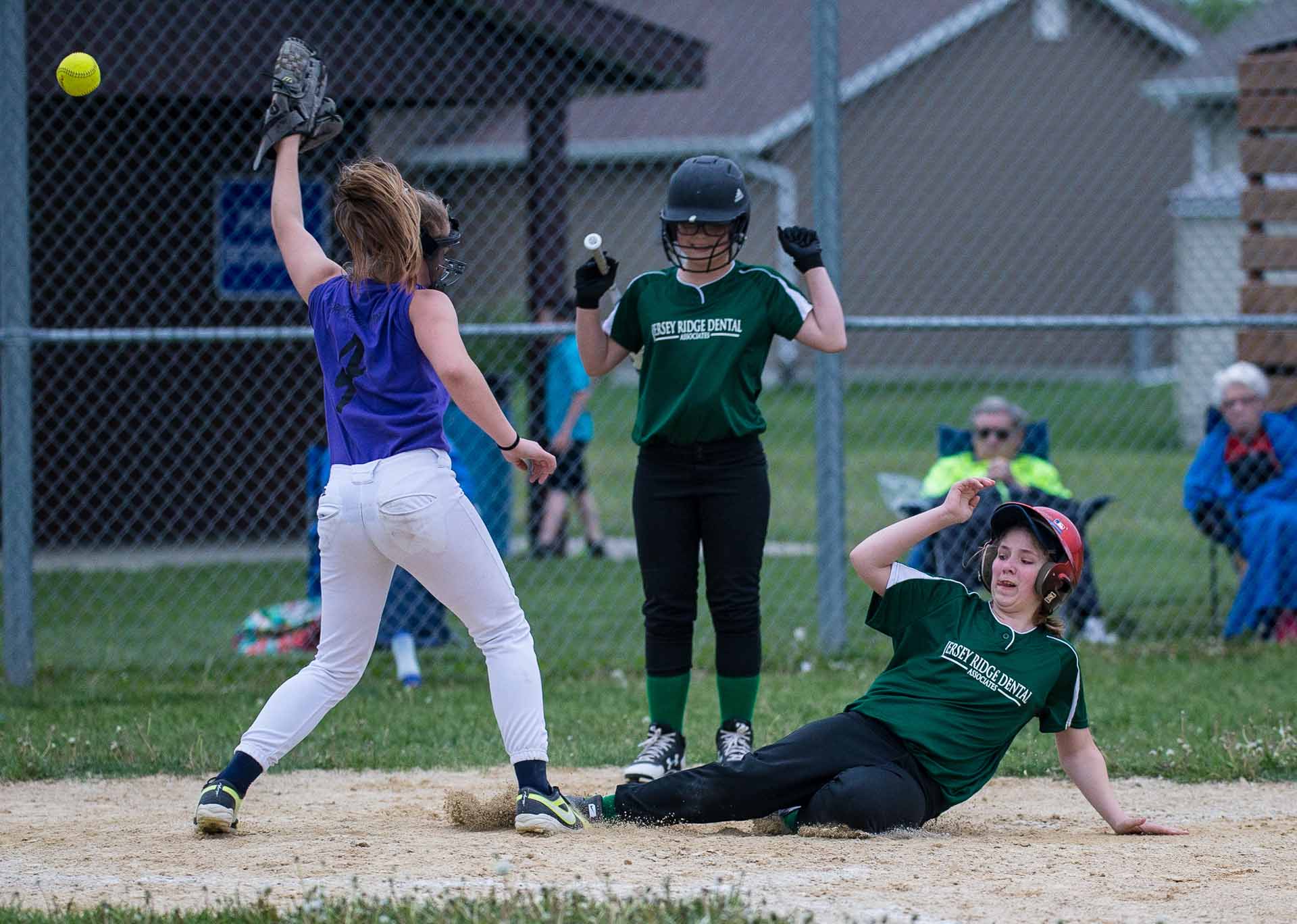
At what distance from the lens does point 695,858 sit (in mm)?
3963

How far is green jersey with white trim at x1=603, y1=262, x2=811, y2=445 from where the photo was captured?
5.05m

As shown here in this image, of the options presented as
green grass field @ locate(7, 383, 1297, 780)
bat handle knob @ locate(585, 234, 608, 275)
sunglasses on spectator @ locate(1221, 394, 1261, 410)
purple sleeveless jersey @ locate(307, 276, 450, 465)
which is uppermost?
bat handle knob @ locate(585, 234, 608, 275)

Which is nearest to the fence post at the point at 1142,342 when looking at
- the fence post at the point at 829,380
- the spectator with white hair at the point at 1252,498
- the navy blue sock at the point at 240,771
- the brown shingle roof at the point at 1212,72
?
the brown shingle roof at the point at 1212,72

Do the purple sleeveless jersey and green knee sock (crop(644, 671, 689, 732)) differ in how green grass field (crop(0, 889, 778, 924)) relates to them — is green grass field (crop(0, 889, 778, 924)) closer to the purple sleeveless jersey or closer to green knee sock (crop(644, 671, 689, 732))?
the purple sleeveless jersey

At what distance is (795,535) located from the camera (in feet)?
38.9

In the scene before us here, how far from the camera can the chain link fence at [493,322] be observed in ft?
27.6

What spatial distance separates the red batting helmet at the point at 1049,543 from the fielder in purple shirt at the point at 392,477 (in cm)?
125

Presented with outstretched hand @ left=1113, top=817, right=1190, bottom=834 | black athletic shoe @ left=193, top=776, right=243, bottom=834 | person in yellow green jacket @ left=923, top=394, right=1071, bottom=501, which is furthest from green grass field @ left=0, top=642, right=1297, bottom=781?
black athletic shoe @ left=193, top=776, right=243, bottom=834

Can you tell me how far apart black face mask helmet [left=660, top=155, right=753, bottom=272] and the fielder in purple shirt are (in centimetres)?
91

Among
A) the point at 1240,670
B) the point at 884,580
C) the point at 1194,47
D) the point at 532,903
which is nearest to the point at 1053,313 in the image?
the point at 1194,47

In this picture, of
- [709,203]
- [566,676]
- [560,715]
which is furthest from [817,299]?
[566,676]

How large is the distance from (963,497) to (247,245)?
8340mm

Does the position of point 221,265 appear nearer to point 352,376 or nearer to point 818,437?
point 818,437

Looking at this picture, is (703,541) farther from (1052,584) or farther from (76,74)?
(76,74)
